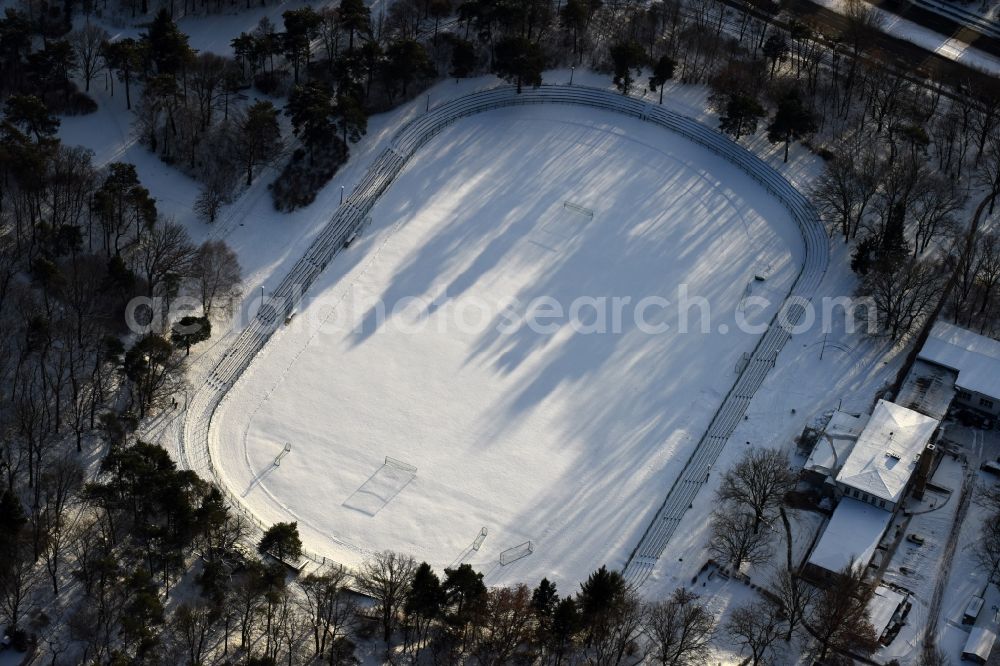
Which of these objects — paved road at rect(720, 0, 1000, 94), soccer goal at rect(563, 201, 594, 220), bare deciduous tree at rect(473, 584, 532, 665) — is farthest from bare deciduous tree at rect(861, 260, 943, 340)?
bare deciduous tree at rect(473, 584, 532, 665)

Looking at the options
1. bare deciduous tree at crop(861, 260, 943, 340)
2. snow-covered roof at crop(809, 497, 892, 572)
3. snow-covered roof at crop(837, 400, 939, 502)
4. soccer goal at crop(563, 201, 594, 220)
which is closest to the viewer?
snow-covered roof at crop(809, 497, 892, 572)

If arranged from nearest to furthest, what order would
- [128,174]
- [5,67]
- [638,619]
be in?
[638,619] → [128,174] → [5,67]

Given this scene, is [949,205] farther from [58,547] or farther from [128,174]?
[58,547]

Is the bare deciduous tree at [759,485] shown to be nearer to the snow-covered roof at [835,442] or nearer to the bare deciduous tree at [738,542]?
the bare deciduous tree at [738,542]

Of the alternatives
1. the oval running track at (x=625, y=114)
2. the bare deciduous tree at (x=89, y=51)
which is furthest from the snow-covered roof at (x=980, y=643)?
the bare deciduous tree at (x=89, y=51)

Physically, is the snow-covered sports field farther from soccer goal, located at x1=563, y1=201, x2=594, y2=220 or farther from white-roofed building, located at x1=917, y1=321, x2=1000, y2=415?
white-roofed building, located at x1=917, y1=321, x2=1000, y2=415

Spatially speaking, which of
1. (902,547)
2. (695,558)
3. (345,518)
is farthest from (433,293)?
(902,547)
